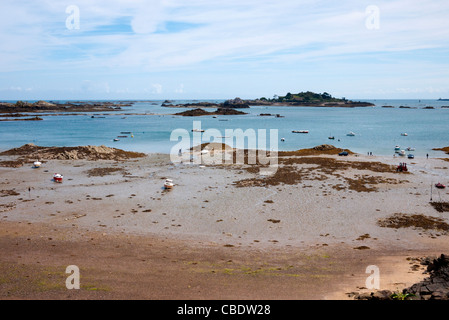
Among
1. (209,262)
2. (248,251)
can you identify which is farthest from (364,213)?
(209,262)

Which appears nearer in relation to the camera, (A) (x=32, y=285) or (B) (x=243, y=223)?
(A) (x=32, y=285)

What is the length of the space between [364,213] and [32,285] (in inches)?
849

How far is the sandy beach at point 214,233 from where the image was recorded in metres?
14.7

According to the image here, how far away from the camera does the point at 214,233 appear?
21.6 metres

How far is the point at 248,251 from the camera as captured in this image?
1889cm
